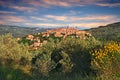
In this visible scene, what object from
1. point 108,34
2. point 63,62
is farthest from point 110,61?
point 108,34

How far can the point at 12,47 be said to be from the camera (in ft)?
66.6

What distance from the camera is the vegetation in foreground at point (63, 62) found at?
1362 centimetres

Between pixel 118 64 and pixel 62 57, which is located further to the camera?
pixel 62 57

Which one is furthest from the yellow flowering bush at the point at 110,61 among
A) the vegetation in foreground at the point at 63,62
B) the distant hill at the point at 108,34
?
the distant hill at the point at 108,34

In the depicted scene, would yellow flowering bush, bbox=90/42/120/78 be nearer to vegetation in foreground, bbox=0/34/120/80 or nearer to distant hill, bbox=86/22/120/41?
vegetation in foreground, bbox=0/34/120/80

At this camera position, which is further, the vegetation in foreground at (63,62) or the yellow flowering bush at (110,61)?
the vegetation in foreground at (63,62)

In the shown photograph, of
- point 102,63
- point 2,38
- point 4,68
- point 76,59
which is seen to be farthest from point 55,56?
point 102,63

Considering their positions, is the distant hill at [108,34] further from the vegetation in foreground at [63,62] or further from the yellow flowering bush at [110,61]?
the yellow flowering bush at [110,61]

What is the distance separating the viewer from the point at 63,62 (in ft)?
63.5

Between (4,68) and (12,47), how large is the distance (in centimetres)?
463

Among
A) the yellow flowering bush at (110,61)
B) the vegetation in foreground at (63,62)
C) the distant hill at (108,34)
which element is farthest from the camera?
the distant hill at (108,34)

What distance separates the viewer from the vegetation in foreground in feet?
44.7

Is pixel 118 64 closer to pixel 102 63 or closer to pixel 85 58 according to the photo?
pixel 102 63

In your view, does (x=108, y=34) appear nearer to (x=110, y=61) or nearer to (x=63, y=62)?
(x=63, y=62)
